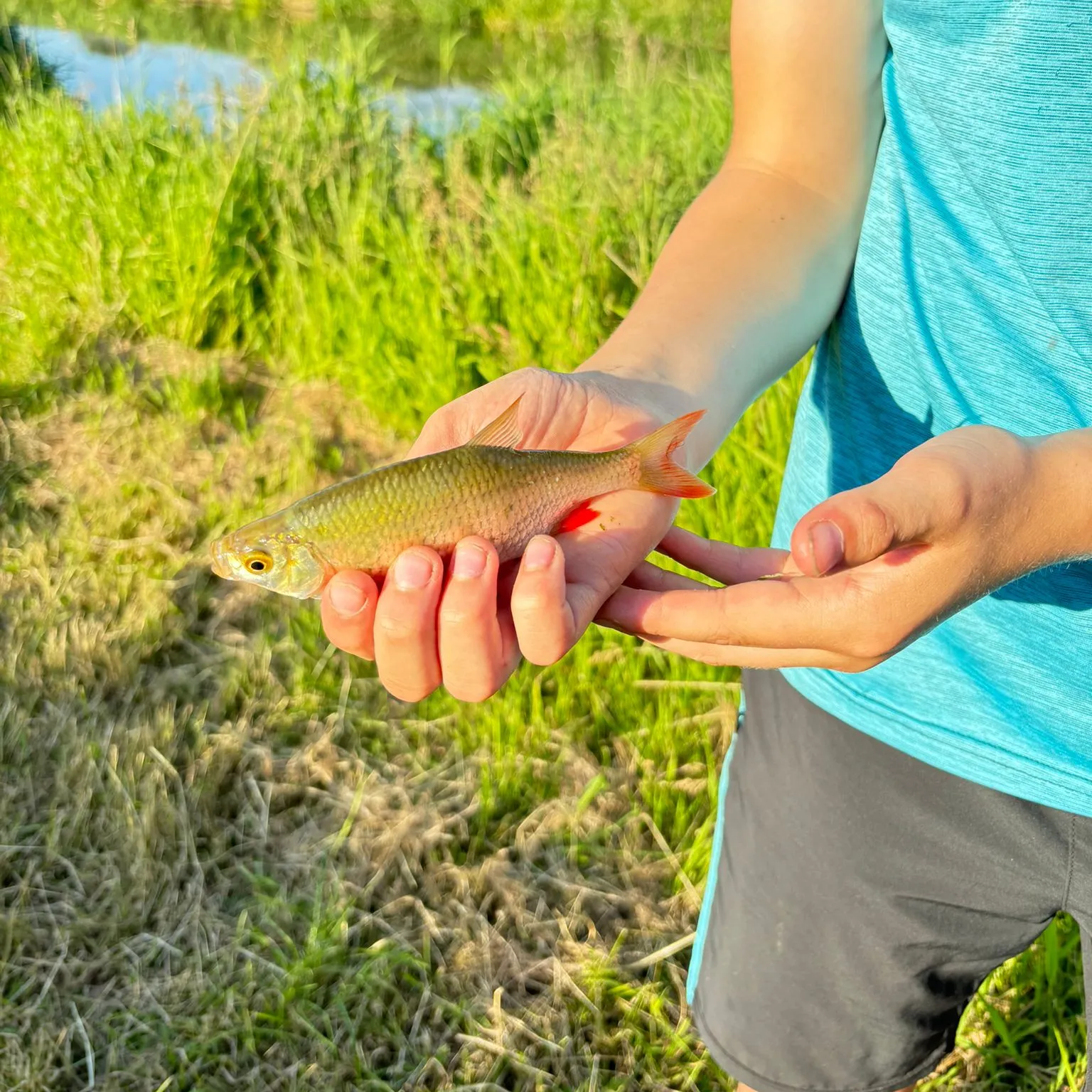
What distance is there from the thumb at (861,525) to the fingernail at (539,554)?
1.38 feet

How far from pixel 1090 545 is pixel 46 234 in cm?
525

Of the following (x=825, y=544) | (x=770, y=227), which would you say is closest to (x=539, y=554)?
(x=825, y=544)

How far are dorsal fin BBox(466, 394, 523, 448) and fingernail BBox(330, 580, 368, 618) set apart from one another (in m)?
0.32

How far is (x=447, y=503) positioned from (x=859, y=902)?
1.04 meters

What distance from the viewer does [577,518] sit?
1.84 m

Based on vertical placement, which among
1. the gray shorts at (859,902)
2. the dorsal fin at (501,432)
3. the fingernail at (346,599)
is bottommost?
the gray shorts at (859,902)

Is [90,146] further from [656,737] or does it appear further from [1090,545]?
[1090,545]

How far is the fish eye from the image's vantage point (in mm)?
1777

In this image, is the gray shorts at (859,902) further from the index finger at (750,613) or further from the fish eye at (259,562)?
the fish eye at (259,562)

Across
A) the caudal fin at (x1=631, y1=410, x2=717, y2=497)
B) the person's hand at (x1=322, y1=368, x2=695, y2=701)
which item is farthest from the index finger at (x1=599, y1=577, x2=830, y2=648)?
the caudal fin at (x1=631, y1=410, x2=717, y2=497)

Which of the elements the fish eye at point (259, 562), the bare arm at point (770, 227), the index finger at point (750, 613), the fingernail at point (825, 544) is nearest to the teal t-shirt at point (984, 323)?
the bare arm at point (770, 227)

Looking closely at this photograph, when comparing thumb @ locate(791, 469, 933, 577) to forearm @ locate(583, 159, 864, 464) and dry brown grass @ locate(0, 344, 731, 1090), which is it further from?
dry brown grass @ locate(0, 344, 731, 1090)

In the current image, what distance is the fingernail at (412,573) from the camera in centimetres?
154

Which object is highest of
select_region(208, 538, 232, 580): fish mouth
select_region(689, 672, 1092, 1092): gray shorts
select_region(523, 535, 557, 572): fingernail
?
Result: select_region(523, 535, 557, 572): fingernail
